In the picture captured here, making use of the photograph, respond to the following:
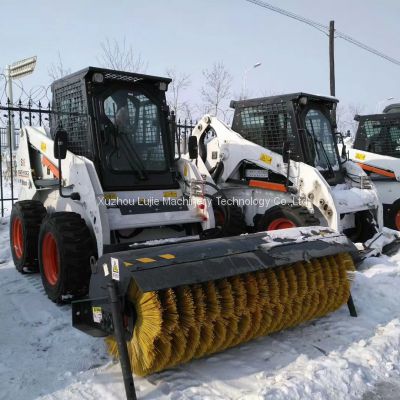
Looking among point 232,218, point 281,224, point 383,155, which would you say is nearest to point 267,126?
point 232,218

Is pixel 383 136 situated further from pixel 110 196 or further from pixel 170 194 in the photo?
pixel 110 196

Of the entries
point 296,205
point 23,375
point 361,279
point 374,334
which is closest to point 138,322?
point 23,375

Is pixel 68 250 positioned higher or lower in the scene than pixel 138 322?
higher

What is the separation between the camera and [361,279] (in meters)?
5.34

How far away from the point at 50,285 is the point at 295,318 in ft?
8.74

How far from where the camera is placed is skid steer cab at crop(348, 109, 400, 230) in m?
9.20

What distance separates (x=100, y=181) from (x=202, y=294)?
90.4 inches

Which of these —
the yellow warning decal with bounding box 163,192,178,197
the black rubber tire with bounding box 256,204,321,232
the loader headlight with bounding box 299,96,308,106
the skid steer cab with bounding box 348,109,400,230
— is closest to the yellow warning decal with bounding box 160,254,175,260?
the yellow warning decal with bounding box 163,192,178,197

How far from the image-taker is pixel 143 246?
14.5ft

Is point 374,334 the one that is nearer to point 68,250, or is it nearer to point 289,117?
point 68,250

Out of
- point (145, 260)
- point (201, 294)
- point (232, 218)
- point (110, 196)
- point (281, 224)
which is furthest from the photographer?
point (232, 218)

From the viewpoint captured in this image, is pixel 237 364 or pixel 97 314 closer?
pixel 97 314

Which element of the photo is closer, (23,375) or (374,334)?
(23,375)

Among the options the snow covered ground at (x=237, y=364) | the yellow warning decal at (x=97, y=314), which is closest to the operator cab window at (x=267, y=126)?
the snow covered ground at (x=237, y=364)
